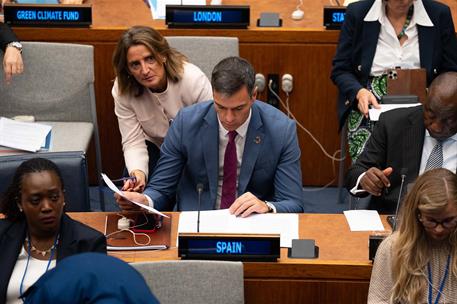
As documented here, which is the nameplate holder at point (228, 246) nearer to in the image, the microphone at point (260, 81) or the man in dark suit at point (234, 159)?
the man in dark suit at point (234, 159)

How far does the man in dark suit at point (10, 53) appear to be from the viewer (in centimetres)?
441

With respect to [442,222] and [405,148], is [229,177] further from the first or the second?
[442,222]

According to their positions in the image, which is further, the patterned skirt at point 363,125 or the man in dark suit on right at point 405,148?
the patterned skirt at point 363,125

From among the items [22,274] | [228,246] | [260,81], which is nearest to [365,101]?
[260,81]

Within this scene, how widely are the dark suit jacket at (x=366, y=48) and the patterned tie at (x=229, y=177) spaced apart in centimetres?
81

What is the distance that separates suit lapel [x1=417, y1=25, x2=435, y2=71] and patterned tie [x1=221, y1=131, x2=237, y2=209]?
A: 41.3 inches

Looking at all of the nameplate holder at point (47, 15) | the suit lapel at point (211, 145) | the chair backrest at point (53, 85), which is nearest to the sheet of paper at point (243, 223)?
the suit lapel at point (211, 145)

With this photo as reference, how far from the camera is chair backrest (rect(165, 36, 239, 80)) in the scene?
4473 millimetres

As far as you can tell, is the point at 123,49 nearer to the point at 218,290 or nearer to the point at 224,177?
the point at 224,177

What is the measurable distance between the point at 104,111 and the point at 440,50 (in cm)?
146

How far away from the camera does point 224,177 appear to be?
376cm

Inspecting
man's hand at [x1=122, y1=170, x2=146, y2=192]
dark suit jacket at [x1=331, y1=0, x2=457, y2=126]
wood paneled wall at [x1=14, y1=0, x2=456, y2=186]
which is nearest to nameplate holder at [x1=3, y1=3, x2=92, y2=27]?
wood paneled wall at [x1=14, y1=0, x2=456, y2=186]

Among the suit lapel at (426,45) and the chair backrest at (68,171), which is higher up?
the suit lapel at (426,45)

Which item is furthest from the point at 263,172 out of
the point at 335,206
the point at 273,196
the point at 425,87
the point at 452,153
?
the point at 335,206
